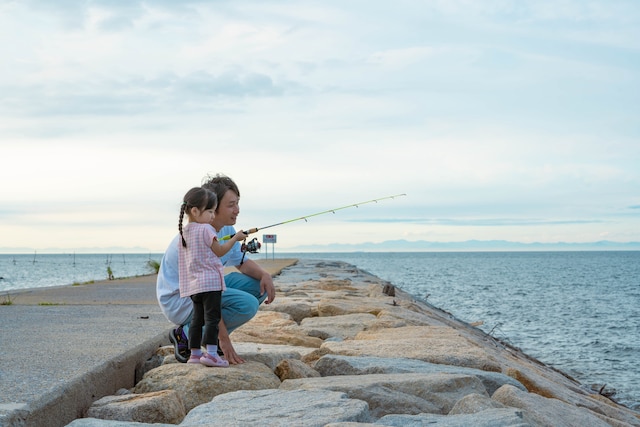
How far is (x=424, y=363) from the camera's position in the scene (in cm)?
435

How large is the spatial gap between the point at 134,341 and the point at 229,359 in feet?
3.14

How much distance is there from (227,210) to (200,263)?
46 centimetres

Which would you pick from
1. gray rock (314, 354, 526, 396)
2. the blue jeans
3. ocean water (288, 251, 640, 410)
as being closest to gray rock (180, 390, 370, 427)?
gray rock (314, 354, 526, 396)

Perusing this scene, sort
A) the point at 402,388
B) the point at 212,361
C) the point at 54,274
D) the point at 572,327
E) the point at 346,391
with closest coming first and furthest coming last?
1. the point at 346,391
2. the point at 402,388
3. the point at 212,361
4. the point at 572,327
5. the point at 54,274

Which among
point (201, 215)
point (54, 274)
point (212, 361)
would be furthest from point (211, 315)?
point (54, 274)

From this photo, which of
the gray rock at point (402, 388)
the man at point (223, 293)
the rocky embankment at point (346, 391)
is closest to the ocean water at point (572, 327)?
the rocky embankment at point (346, 391)

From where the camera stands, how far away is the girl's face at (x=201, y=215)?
391 centimetres

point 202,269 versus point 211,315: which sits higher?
point 202,269

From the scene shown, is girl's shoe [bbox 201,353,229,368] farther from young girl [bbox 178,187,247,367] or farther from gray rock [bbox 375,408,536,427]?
gray rock [bbox 375,408,536,427]

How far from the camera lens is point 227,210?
4215mm

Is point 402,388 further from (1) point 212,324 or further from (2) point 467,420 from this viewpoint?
(1) point 212,324

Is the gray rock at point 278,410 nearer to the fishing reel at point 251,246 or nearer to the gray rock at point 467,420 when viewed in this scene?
the gray rock at point 467,420

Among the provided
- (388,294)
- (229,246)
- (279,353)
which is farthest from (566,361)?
(229,246)

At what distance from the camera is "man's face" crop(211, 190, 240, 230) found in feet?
13.8
